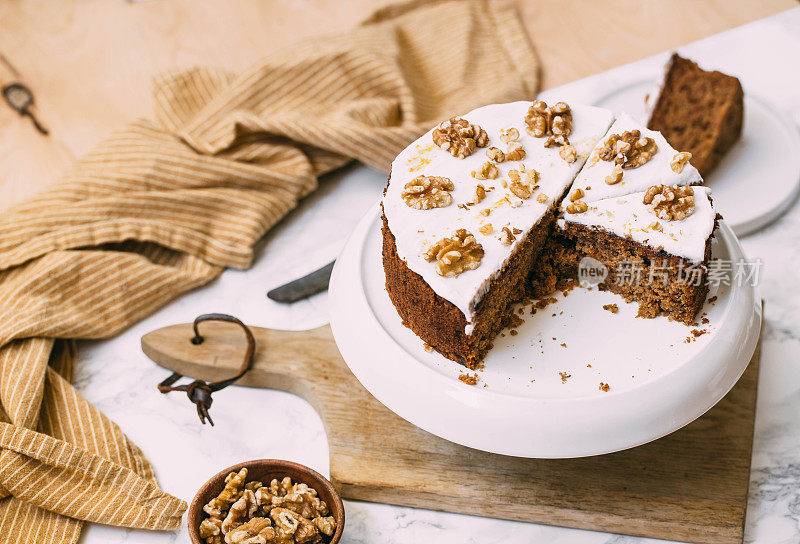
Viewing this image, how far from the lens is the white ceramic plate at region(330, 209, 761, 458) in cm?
187

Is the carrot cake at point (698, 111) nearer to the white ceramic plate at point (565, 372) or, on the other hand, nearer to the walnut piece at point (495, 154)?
the white ceramic plate at point (565, 372)

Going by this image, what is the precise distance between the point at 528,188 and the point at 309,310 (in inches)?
37.5

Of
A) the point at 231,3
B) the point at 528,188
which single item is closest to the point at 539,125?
the point at 528,188

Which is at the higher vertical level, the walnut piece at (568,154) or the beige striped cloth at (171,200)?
the walnut piece at (568,154)

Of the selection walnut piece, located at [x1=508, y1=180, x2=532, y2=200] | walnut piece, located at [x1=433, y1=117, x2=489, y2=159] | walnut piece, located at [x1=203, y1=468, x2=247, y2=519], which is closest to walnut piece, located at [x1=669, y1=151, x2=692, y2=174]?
walnut piece, located at [x1=508, y1=180, x2=532, y2=200]

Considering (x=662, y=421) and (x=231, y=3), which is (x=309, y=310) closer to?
(x=662, y=421)

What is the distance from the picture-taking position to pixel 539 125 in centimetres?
219

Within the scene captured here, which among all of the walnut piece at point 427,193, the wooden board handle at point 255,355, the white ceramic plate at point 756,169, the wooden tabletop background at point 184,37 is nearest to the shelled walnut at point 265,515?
the wooden board handle at point 255,355

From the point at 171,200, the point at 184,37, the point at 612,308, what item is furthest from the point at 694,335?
the point at 184,37

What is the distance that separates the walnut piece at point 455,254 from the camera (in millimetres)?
1911

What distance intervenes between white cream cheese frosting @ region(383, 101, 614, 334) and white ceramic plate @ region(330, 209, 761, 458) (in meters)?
0.18

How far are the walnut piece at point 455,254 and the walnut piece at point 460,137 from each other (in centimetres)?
29

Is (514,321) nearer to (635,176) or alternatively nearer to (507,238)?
(507,238)

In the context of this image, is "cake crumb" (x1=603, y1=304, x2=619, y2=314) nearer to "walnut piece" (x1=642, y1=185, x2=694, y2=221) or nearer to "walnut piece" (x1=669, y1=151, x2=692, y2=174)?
"walnut piece" (x1=642, y1=185, x2=694, y2=221)
